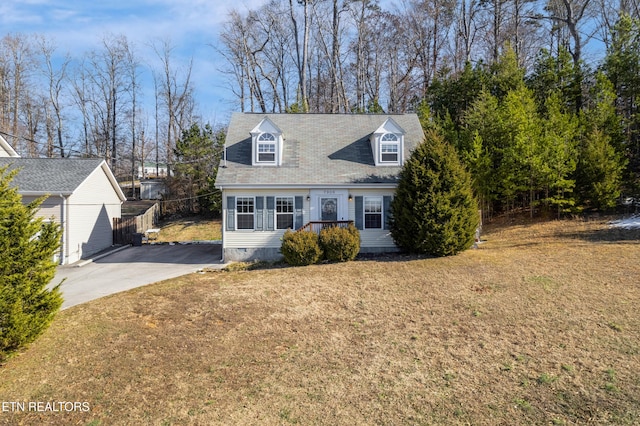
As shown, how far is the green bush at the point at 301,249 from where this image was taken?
40.6ft

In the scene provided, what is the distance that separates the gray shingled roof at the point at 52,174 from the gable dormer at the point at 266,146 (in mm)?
7790

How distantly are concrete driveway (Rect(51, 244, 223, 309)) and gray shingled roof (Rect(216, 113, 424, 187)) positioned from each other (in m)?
3.65

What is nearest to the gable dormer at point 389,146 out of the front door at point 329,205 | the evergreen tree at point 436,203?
the evergreen tree at point 436,203

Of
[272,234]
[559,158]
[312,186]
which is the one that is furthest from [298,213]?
[559,158]

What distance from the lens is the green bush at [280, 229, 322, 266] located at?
12383mm

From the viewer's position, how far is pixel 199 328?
7406 millimetres

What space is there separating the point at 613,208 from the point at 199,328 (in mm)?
19507

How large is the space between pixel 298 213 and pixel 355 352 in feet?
27.1

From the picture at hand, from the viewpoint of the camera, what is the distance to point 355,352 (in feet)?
20.9

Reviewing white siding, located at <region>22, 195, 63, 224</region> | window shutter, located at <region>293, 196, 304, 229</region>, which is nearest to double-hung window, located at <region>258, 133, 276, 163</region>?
window shutter, located at <region>293, 196, 304, 229</region>

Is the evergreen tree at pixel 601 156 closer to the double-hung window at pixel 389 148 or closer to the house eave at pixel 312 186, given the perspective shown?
the double-hung window at pixel 389 148

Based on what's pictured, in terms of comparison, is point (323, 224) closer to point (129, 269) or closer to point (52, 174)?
point (129, 269)

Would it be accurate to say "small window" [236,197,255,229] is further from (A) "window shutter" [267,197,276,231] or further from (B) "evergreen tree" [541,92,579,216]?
(B) "evergreen tree" [541,92,579,216]

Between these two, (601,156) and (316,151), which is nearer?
(316,151)
